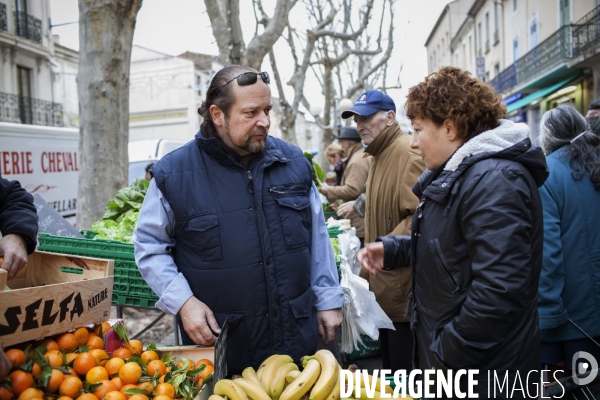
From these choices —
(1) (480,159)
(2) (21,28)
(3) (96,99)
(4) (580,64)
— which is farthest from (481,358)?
(2) (21,28)

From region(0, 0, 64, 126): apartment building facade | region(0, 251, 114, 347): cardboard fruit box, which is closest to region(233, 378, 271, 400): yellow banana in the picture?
region(0, 251, 114, 347): cardboard fruit box

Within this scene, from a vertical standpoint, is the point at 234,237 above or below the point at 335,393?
above

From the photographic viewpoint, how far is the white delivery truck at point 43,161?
9.05m

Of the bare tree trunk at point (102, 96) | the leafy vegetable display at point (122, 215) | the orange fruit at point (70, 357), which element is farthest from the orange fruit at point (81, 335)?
the bare tree trunk at point (102, 96)

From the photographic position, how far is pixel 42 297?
2062mm

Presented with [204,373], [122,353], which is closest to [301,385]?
[204,373]

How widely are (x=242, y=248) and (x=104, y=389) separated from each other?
0.84m

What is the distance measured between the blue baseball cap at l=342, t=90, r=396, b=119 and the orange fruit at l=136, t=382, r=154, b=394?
8.12 ft

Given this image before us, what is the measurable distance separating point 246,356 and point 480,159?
4.60 ft

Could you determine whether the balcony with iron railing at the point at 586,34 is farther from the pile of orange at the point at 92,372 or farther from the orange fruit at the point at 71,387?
the orange fruit at the point at 71,387

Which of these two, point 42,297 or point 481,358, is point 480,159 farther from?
point 42,297

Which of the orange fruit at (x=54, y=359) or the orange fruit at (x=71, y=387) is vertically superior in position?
the orange fruit at (x=54, y=359)

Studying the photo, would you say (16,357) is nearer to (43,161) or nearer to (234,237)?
(234,237)

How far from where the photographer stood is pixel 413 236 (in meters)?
2.27
